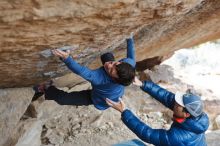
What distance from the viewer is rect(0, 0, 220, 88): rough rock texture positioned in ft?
11.4

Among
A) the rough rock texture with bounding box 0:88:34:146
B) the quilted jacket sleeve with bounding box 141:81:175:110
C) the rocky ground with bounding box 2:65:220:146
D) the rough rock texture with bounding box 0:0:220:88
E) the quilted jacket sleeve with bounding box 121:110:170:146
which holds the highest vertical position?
the rough rock texture with bounding box 0:0:220:88

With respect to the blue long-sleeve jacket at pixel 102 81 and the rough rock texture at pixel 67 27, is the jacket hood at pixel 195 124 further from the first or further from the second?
the rough rock texture at pixel 67 27

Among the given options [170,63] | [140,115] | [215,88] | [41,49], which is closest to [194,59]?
[170,63]

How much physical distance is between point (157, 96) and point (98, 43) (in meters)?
1.13

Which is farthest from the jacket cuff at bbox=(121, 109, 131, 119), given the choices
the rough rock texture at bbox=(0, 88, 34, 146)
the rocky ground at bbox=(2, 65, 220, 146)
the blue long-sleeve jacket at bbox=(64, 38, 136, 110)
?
the rocky ground at bbox=(2, 65, 220, 146)

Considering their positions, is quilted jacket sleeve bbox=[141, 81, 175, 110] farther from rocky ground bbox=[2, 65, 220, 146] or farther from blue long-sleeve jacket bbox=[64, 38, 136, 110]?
rocky ground bbox=[2, 65, 220, 146]

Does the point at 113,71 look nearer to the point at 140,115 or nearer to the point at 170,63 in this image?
the point at 140,115

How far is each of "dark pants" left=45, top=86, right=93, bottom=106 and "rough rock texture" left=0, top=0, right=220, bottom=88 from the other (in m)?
0.25

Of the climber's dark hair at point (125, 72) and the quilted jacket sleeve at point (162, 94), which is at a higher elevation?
the climber's dark hair at point (125, 72)

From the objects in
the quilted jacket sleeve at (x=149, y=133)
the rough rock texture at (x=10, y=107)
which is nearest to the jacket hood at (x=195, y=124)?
the quilted jacket sleeve at (x=149, y=133)

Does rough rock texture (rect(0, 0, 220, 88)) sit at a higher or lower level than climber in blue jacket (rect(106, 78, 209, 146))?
higher

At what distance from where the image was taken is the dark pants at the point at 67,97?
5.68 meters

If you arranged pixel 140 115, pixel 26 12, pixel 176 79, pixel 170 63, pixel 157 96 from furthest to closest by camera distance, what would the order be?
pixel 170 63 → pixel 176 79 → pixel 140 115 → pixel 157 96 → pixel 26 12

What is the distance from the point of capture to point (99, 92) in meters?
5.42
